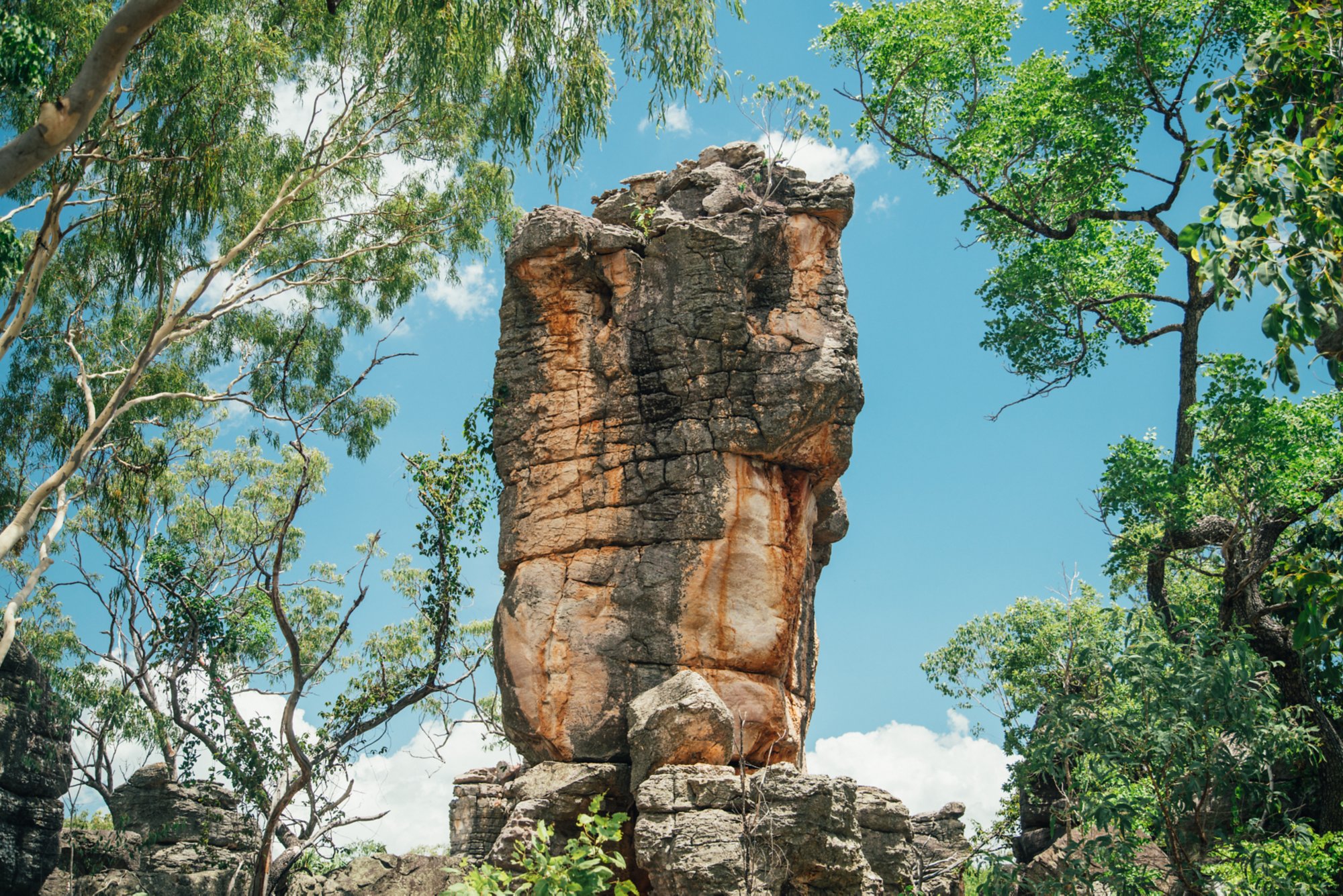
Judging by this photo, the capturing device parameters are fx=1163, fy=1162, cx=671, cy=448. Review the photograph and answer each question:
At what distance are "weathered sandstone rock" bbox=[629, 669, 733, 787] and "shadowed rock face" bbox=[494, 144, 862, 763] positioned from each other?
0.89 metres

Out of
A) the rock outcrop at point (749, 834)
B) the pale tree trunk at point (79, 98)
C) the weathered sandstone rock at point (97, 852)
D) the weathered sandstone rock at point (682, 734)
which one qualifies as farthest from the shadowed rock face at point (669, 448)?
the weathered sandstone rock at point (97, 852)

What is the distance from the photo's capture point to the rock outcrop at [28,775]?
14.2 metres

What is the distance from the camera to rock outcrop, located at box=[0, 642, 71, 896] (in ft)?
46.8

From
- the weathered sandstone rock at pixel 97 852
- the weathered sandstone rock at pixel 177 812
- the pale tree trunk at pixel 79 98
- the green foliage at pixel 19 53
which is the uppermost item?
the green foliage at pixel 19 53

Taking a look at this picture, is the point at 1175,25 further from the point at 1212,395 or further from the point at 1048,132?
the point at 1212,395

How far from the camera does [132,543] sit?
20938 mm

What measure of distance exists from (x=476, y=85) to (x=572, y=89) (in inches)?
79.1

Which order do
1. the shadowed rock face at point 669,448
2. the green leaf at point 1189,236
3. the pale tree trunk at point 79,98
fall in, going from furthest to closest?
the shadowed rock face at point 669,448, the pale tree trunk at point 79,98, the green leaf at point 1189,236

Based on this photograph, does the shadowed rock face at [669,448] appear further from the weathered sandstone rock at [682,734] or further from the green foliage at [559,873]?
the green foliage at [559,873]

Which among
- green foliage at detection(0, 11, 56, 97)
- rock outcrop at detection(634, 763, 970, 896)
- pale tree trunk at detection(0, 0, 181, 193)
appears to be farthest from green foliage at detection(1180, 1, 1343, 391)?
green foliage at detection(0, 11, 56, 97)

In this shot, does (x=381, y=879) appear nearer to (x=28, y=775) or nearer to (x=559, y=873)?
(x=28, y=775)

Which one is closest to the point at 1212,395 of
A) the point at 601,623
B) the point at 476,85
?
the point at 601,623

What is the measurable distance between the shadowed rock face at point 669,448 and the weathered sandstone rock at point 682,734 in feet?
2.91

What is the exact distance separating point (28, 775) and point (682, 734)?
965cm
